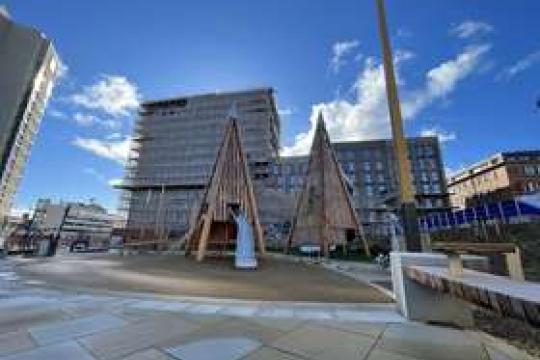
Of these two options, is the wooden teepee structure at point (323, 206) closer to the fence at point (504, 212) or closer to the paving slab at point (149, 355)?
the fence at point (504, 212)

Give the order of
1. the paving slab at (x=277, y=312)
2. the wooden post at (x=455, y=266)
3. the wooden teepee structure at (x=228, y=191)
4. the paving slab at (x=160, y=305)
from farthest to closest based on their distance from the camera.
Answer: the wooden teepee structure at (x=228, y=191), the paving slab at (x=160, y=305), the paving slab at (x=277, y=312), the wooden post at (x=455, y=266)

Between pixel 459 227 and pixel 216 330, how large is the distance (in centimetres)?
2587

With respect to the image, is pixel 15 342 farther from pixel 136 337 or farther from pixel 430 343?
pixel 430 343

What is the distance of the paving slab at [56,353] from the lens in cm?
326

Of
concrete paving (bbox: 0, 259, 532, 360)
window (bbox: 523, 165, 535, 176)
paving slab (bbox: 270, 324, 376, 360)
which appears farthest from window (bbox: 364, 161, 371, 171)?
paving slab (bbox: 270, 324, 376, 360)

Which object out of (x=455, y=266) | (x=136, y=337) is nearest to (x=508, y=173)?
(x=455, y=266)

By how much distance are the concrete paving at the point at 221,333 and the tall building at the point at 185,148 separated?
224 feet

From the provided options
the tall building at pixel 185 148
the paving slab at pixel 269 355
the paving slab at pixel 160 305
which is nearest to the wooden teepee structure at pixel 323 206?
the paving slab at pixel 160 305

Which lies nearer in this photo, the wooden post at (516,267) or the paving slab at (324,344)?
the paving slab at (324,344)

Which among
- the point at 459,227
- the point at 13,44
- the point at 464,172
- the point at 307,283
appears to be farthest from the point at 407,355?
the point at 464,172

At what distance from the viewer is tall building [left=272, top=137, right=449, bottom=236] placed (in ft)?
242

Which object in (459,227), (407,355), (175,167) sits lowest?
(407,355)

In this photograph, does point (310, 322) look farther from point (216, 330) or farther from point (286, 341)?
point (216, 330)

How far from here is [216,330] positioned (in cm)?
439
